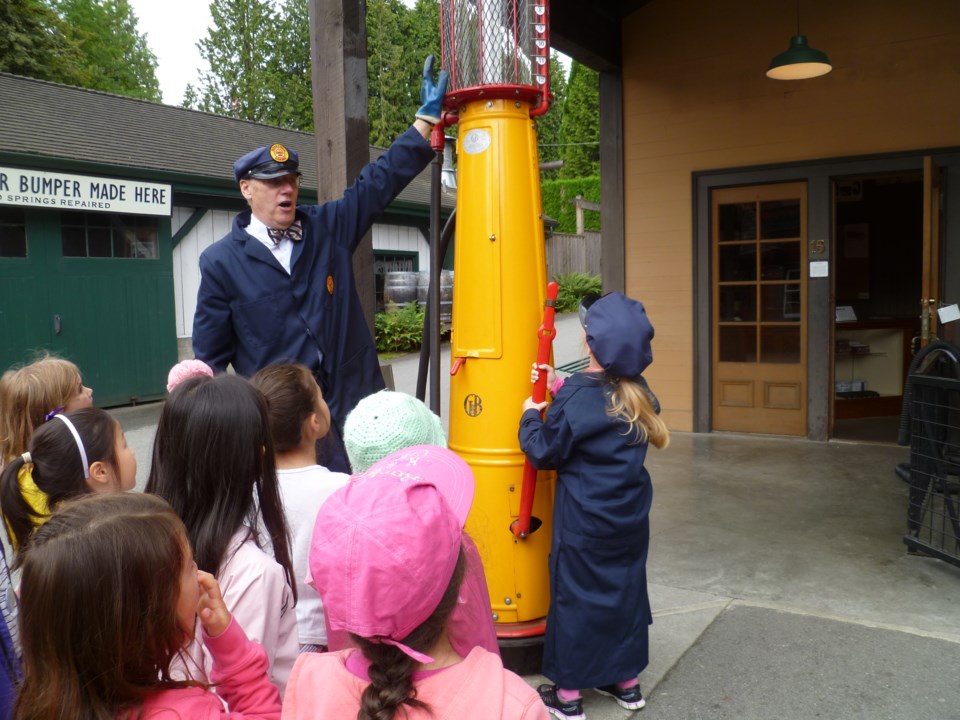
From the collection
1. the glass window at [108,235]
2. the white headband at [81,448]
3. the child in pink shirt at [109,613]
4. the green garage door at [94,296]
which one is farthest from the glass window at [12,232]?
the child in pink shirt at [109,613]

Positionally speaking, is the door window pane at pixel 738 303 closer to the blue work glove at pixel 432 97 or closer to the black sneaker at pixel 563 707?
the blue work glove at pixel 432 97

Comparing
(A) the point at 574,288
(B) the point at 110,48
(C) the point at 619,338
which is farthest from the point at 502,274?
(B) the point at 110,48

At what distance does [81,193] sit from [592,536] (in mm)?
9061

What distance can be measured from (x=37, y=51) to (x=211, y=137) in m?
11.3

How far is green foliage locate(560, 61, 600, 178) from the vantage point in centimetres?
3027

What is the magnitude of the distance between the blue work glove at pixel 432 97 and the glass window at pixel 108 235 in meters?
8.25

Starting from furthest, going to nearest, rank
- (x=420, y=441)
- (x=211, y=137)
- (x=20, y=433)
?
(x=211, y=137), (x=20, y=433), (x=420, y=441)

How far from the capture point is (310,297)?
2773 mm

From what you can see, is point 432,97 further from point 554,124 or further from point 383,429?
point 554,124

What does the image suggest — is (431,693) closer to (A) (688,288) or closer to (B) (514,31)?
(B) (514,31)

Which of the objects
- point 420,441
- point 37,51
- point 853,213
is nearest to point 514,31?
point 420,441

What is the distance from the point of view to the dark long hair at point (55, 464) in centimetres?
198

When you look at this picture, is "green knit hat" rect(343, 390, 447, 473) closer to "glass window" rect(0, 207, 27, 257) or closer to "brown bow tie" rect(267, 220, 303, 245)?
"brown bow tie" rect(267, 220, 303, 245)

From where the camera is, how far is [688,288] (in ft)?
23.6
